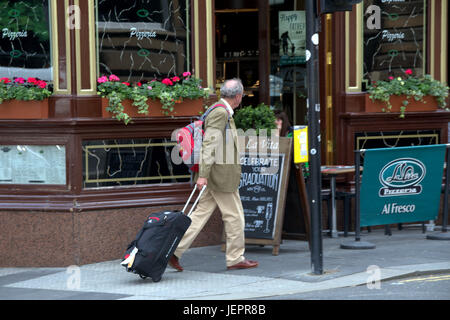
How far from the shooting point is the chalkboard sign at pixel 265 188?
9.41 metres

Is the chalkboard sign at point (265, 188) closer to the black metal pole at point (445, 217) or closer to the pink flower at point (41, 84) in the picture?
the black metal pole at point (445, 217)

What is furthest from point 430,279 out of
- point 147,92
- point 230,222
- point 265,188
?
point 147,92

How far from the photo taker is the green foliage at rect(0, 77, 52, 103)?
30.0 ft

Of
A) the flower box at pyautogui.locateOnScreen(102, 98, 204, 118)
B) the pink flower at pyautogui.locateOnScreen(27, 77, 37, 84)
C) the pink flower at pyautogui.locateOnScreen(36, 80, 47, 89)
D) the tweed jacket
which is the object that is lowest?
the tweed jacket

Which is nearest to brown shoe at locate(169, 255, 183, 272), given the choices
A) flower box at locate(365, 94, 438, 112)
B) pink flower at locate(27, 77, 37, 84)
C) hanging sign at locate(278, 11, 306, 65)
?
pink flower at locate(27, 77, 37, 84)

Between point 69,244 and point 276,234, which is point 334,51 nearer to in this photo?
point 276,234

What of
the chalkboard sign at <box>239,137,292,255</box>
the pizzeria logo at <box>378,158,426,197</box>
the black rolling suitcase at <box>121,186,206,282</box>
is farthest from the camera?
the pizzeria logo at <box>378,158,426,197</box>

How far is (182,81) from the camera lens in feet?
32.8

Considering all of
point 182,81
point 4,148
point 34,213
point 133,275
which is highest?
point 182,81

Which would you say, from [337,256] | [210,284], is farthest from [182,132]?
[337,256]

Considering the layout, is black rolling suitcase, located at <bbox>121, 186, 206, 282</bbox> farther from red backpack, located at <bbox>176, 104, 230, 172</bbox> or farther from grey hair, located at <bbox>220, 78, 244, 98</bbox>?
grey hair, located at <bbox>220, 78, 244, 98</bbox>

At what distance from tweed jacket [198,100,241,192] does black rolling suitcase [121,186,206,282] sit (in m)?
0.53

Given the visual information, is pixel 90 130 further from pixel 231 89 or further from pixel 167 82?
pixel 231 89
